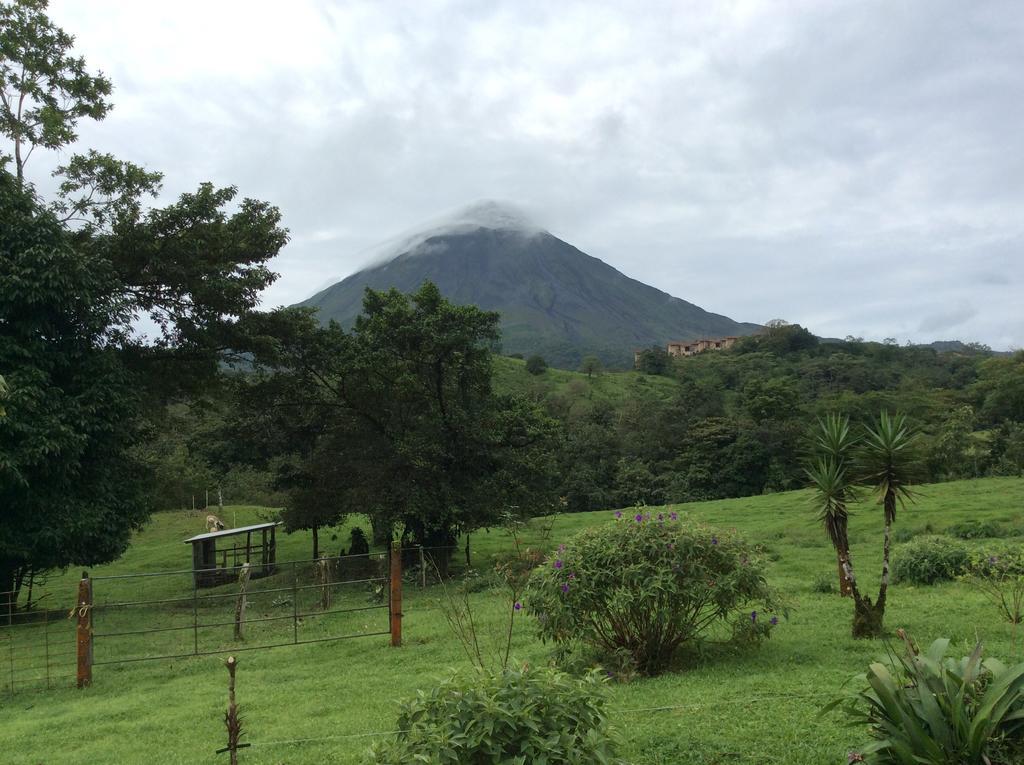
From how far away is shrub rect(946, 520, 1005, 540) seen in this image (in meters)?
17.1

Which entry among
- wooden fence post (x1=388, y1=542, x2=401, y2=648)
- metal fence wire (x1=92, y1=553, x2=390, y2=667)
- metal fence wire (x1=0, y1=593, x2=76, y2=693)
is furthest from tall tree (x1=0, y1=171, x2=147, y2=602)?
wooden fence post (x1=388, y1=542, x2=401, y2=648)

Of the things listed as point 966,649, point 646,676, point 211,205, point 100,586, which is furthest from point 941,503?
point 100,586

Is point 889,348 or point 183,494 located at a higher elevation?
point 889,348

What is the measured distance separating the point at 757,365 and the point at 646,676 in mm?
68789

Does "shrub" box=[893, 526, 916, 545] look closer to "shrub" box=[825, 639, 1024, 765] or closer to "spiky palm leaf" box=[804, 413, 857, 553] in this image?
"spiky palm leaf" box=[804, 413, 857, 553]

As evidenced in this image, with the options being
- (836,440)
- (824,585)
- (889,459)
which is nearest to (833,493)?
(836,440)

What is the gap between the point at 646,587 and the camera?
6906mm

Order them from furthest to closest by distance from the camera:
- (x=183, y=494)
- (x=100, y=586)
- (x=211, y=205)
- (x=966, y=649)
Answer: (x=183, y=494) → (x=100, y=586) → (x=211, y=205) → (x=966, y=649)

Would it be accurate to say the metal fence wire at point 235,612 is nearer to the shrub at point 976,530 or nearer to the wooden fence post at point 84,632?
the wooden fence post at point 84,632

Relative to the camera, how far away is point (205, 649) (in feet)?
39.5

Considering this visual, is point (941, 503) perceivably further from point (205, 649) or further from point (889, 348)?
point (889, 348)

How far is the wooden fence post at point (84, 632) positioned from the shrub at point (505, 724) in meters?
7.78

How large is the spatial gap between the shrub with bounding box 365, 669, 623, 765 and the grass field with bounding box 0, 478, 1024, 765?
158cm

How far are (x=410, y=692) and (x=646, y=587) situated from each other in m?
2.76
